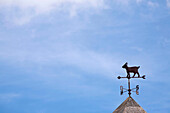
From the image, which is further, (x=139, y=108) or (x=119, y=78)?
(x=119, y=78)

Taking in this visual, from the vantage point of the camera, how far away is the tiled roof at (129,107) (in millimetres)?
8146

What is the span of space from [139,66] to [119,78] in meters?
0.97

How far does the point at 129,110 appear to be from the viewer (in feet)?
26.7

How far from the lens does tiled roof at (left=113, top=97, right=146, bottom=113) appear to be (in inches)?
321

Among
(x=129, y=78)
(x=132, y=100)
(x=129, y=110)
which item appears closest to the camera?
(x=129, y=110)

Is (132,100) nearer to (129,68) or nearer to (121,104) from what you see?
(121,104)

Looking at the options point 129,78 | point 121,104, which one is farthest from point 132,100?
point 129,78

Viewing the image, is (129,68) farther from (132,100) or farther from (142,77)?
(132,100)

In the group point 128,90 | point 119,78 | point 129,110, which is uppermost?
point 119,78

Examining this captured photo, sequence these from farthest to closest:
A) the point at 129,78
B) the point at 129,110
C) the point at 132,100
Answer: the point at 129,78, the point at 132,100, the point at 129,110

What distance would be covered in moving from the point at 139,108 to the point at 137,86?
133 cm

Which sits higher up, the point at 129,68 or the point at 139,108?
the point at 129,68

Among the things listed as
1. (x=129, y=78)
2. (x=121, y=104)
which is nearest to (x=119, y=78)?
(x=129, y=78)

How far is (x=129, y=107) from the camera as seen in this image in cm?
827
